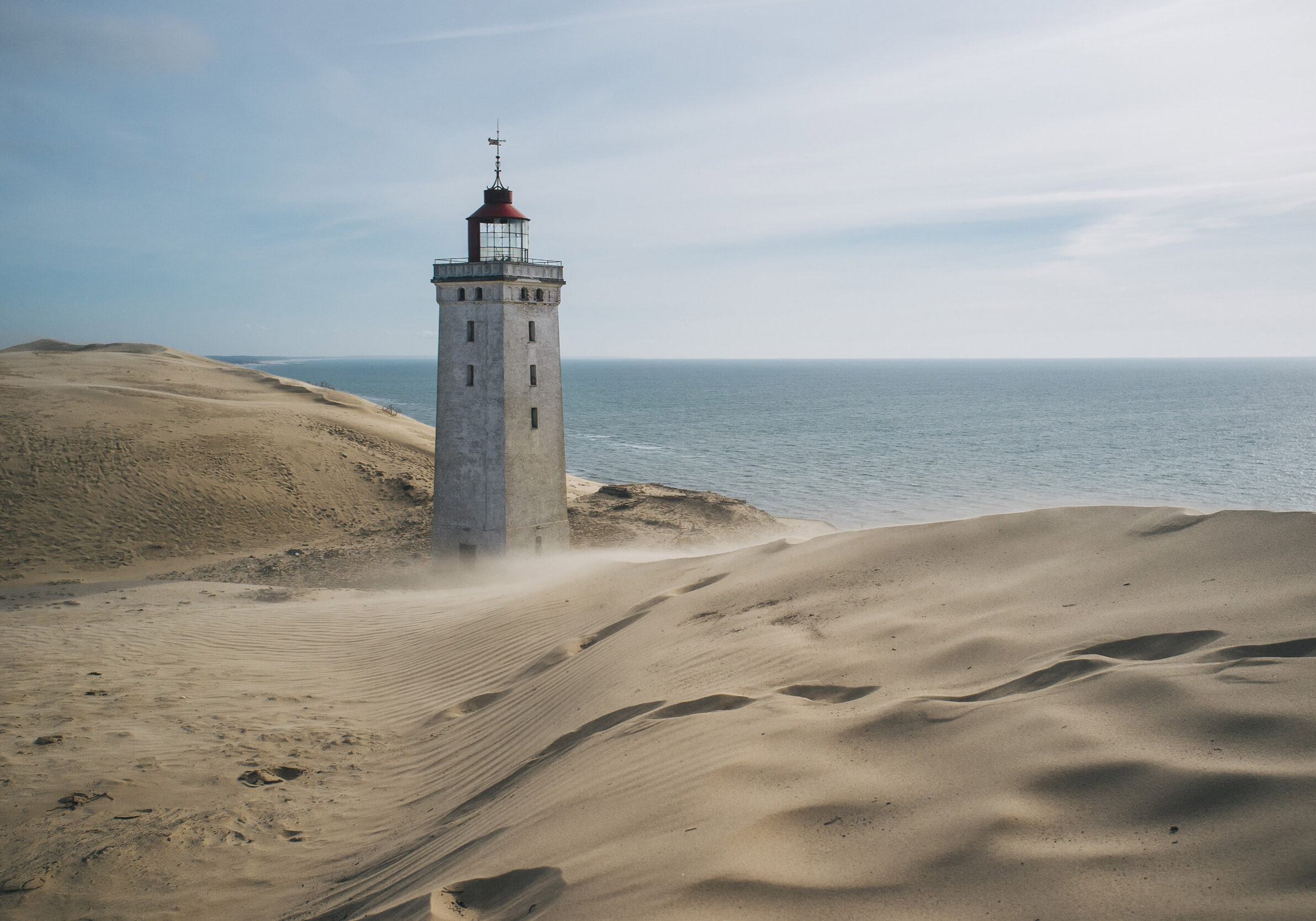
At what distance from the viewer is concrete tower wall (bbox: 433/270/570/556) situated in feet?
64.5

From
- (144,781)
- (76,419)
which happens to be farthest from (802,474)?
(144,781)

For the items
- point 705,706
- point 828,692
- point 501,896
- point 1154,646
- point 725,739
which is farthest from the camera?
point 705,706

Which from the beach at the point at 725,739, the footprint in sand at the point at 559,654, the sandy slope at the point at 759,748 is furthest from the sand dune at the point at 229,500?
the footprint in sand at the point at 559,654

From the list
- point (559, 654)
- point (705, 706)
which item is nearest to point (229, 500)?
point (559, 654)

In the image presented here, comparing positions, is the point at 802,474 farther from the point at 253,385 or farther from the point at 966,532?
the point at 966,532

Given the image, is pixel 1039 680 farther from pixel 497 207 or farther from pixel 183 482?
pixel 183 482

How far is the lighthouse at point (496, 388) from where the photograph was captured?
1967 cm

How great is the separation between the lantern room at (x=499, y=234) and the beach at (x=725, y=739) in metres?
8.77

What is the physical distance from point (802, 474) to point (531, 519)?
30726mm

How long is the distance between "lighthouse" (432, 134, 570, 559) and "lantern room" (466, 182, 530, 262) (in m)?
0.02

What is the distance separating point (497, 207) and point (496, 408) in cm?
503

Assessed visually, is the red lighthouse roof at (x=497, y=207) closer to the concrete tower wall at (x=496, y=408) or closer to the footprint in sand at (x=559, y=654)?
the concrete tower wall at (x=496, y=408)

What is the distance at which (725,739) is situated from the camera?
6004mm

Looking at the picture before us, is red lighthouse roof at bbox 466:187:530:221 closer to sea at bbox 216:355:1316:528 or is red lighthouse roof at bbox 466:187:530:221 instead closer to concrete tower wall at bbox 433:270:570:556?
concrete tower wall at bbox 433:270:570:556
